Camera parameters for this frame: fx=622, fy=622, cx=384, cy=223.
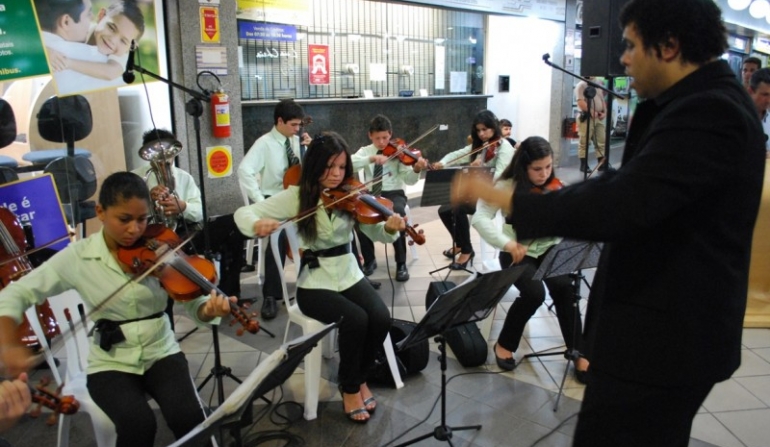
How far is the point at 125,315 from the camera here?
2121 millimetres

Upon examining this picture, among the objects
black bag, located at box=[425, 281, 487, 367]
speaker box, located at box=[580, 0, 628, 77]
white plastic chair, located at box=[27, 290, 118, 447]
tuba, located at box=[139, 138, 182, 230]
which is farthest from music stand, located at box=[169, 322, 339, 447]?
speaker box, located at box=[580, 0, 628, 77]

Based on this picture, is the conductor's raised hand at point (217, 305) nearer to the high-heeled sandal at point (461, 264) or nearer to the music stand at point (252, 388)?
the music stand at point (252, 388)

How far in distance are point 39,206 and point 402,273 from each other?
7.83 ft

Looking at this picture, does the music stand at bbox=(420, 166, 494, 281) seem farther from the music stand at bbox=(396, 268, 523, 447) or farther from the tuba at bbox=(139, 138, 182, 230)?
the tuba at bbox=(139, 138, 182, 230)

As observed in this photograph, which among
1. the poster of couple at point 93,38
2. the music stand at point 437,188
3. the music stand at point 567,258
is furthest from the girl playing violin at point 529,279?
the poster of couple at point 93,38

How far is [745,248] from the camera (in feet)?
4.15

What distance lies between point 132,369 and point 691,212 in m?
1.78

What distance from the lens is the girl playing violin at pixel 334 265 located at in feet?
8.81

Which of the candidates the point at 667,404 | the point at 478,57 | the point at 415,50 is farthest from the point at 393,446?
the point at 478,57

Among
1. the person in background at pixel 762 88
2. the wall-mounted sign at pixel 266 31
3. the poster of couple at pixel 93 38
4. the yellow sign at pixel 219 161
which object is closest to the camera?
the poster of couple at pixel 93 38

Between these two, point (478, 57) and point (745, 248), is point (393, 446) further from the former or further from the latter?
point (478, 57)

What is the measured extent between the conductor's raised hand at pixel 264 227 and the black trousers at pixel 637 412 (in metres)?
1.58

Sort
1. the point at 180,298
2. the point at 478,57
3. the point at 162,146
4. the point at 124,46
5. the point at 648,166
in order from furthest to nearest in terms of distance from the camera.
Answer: the point at 478,57 < the point at 124,46 < the point at 162,146 < the point at 180,298 < the point at 648,166

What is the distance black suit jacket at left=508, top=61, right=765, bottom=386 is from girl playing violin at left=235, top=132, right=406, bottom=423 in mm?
1468
